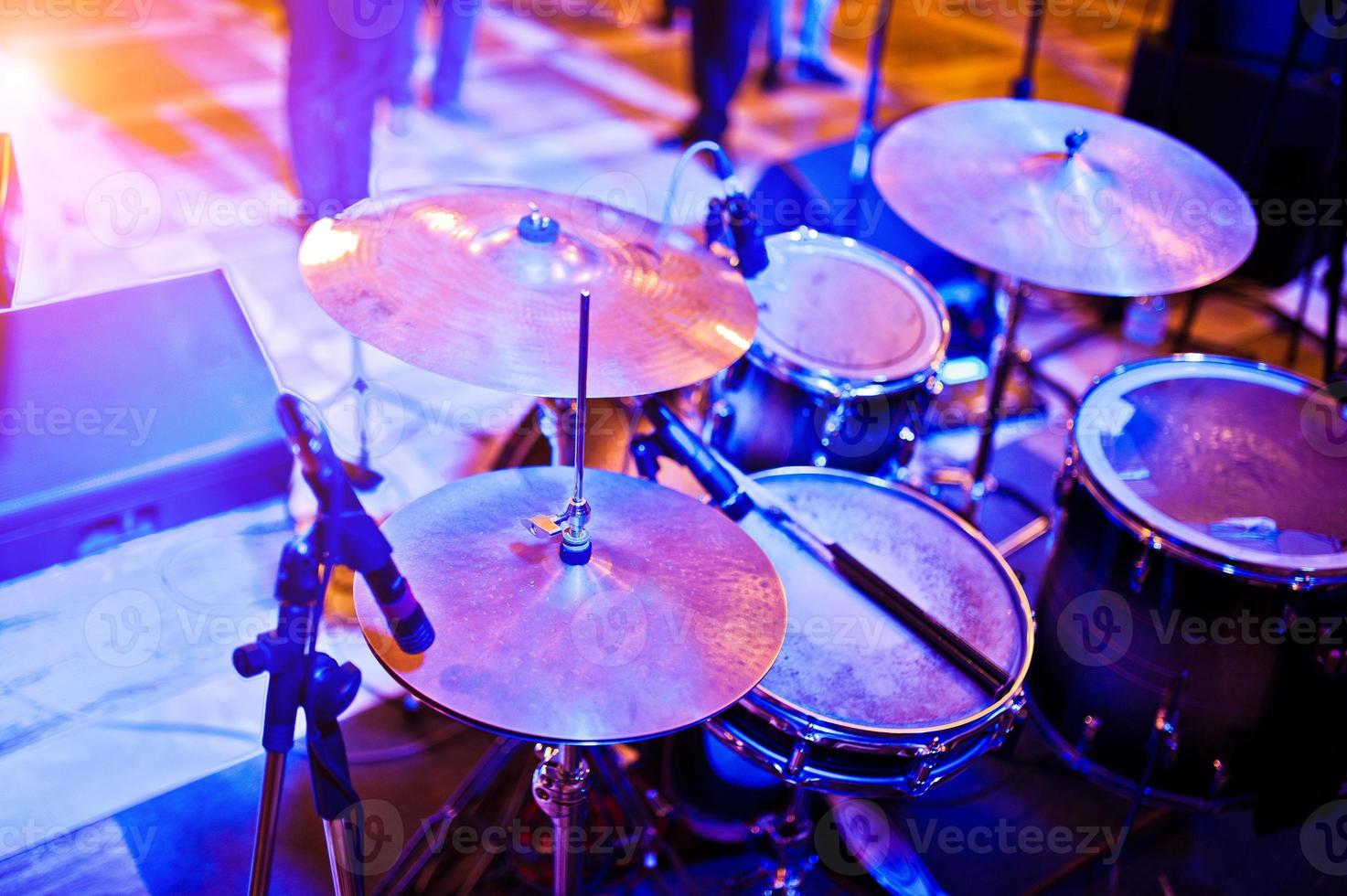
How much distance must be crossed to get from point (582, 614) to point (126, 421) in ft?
2.99

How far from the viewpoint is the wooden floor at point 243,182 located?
1.97 metres

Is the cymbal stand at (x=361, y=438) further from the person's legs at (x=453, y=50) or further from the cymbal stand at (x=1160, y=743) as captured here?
the person's legs at (x=453, y=50)

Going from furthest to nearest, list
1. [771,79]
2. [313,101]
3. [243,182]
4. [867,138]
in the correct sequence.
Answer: [771,79], [243,182], [867,138], [313,101]

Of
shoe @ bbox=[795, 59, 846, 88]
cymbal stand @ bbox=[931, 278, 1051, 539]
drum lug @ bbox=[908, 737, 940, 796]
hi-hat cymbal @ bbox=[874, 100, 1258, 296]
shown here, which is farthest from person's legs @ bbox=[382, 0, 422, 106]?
drum lug @ bbox=[908, 737, 940, 796]

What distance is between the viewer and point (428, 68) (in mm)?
4832

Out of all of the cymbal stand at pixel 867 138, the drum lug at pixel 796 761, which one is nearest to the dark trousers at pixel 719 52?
the cymbal stand at pixel 867 138

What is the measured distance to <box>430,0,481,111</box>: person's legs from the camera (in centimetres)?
425

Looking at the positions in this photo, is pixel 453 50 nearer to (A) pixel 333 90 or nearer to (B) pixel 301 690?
(A) pixel 333 90

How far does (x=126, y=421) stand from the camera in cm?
177

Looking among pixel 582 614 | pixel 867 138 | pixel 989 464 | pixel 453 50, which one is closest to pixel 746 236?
pixel 582 614

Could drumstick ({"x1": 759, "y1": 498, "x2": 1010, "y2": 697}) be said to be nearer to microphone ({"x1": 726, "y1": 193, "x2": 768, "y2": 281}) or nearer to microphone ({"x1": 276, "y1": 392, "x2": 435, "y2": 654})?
microphone ({"x1": 726, "y1": 193, "x2": 768, "y2": 281})

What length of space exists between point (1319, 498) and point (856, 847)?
1057 mm

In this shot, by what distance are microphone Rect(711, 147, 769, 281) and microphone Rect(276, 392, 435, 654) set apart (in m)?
0.94

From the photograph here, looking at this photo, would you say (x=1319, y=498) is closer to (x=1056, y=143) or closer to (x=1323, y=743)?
(x=1323, y=743)
